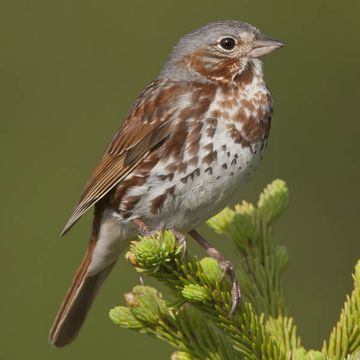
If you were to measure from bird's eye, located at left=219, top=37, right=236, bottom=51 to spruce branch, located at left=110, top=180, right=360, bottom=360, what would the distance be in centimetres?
128

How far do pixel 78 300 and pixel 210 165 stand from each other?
36.1 inches

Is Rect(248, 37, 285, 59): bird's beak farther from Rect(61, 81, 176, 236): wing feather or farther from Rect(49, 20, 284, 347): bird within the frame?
Rect(61, 81, 176, 236): wing feather

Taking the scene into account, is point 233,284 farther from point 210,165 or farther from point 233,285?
point 210,165

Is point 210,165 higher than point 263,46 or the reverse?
the reverse

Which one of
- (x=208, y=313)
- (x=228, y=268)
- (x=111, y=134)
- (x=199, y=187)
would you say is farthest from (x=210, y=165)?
(x=111, y=134)

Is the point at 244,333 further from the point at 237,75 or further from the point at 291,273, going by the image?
the point at 291,273

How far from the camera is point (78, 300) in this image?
4484mm

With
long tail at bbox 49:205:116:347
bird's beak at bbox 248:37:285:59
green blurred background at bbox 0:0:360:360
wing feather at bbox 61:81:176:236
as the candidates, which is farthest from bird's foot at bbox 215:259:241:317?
green blurred background at bbox 0:0:360:360

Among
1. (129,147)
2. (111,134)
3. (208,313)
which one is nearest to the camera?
(208,313)

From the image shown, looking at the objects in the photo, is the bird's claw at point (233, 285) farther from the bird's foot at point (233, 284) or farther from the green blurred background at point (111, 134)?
the green blurred background at point (111, 134)

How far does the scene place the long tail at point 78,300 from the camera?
4.33 m

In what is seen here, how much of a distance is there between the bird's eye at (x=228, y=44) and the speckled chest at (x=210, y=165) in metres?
0.29

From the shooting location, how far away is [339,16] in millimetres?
6566

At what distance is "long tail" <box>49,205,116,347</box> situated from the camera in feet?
14.2
